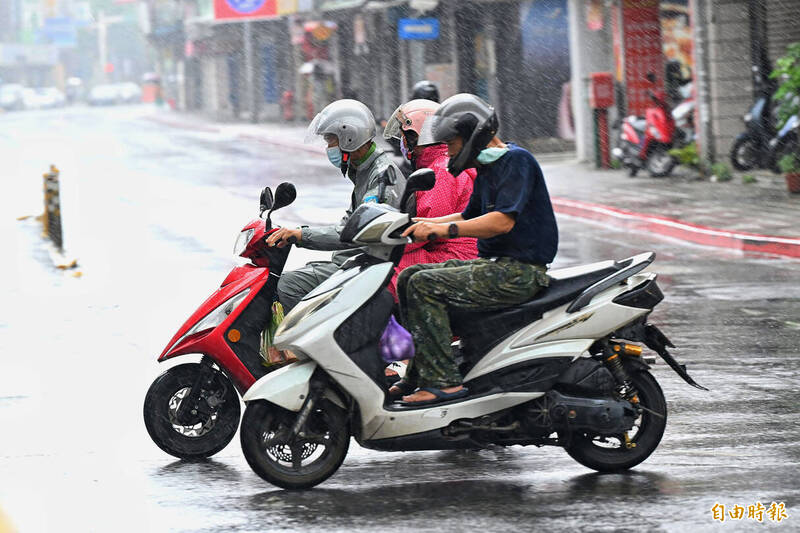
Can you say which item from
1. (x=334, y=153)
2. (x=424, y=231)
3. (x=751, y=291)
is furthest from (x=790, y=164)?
(x=424, y=231)

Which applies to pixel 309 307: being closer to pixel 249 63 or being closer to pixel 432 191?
pixel 432 191

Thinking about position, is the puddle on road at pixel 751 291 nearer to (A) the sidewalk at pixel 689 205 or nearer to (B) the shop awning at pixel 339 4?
(A) the sidewalk at pixel 689 205

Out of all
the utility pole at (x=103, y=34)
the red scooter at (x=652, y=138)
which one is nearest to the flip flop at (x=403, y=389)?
the red scooter at (x=652, y=138)

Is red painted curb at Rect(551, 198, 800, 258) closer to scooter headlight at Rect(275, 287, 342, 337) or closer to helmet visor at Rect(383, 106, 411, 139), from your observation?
helmet visor at Rect(383, 106, 411, 139)

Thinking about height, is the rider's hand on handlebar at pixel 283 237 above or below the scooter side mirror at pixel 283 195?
below

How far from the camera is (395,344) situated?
247 inches

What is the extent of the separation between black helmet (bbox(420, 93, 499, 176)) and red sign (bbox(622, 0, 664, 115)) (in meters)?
19.5

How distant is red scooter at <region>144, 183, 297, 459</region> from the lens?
21.9 feet

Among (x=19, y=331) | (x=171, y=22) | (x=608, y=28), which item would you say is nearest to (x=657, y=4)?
(x=608, y=28)

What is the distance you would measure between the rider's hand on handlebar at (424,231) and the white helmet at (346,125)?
964 millimetres

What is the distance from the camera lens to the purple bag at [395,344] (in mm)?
6246

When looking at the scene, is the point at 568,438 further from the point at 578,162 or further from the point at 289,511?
the point at 578,162

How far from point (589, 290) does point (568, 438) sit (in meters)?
0.68

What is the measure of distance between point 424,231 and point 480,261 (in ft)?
1.35
